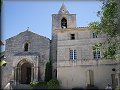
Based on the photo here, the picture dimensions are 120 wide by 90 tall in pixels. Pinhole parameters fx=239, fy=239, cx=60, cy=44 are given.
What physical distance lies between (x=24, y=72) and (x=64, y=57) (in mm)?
9260

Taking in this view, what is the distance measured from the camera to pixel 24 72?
36.8 m

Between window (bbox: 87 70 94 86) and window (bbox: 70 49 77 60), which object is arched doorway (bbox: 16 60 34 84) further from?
window (bbox: 87 70 94 86)

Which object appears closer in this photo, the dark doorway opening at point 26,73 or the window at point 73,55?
the window at point 73,55

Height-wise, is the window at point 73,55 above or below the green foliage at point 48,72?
above

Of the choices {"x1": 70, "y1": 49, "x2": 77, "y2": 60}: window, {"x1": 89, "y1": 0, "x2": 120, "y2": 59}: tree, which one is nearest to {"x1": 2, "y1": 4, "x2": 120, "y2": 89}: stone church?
{"x1": 70, "y1": 49, "x2": 77, "y2": 60}: window

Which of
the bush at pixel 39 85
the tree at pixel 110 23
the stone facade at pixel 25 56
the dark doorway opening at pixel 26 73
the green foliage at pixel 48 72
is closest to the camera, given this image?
the tree at pixel 110 23

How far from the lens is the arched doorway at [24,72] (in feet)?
115

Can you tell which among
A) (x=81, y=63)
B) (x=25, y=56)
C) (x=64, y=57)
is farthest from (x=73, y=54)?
(x=25, y=56)

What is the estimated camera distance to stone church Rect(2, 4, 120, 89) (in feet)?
95.2

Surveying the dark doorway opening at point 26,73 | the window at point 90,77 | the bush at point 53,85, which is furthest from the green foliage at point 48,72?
the window at point 90,77

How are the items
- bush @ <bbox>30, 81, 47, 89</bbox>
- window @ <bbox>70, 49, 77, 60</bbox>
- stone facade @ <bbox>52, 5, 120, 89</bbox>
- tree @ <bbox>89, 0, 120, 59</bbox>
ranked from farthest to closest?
bush @ <bbox>30, 81, 47, 89</bbox> < window @ <bbox>70, 49, 77, 60</bbox> < stone facade @ <bbox>52, 5, 120, 89</bbox> < tree @ <bbox>89, 0, 120, 59</bbox>

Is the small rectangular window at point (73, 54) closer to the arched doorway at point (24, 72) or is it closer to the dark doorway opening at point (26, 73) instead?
the arched doorway at point (24, 72)

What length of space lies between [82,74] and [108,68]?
323 cm

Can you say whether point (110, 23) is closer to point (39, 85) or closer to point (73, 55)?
point (73, 55)
